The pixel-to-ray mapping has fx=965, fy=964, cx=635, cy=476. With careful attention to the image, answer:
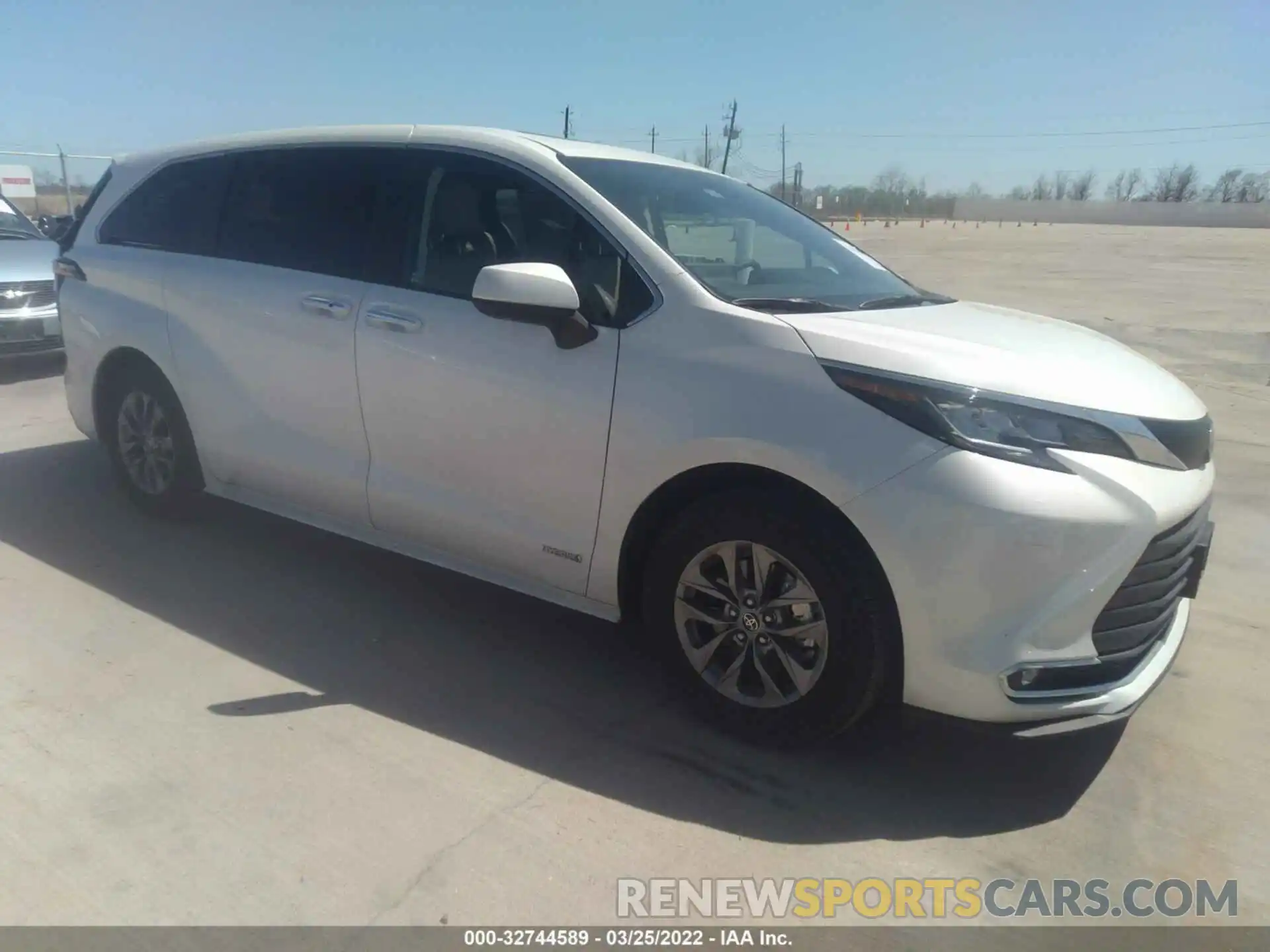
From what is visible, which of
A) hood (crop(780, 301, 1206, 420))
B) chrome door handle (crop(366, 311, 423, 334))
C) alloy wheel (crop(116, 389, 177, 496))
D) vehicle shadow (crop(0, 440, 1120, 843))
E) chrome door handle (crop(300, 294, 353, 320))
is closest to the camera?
hood (crop(780, 301, 1206, 420))

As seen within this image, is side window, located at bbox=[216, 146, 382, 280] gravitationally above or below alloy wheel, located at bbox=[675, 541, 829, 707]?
above

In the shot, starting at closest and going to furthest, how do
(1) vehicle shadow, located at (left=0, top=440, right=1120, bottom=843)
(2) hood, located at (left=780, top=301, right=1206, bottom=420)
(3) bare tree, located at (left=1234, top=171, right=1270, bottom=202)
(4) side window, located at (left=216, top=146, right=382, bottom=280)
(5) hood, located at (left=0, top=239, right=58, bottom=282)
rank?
(2) hood, located at (left=780, top=301, right=1206, bottom=420)
(1) vehicle shadow, located at (left=0, top=440, right=1120, bottom=843)
(4) side window, located at (left=216, top=146, right=382, bottom=280)
(5) hood, located at (left=0, top=239, right=58, bottom=282)
(3) bare tree, located at (left=1234, top=171, right=1270, bottom=202)

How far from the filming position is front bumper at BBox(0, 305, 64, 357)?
8.65 metres

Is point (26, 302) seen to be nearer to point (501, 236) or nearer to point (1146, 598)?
point (501, 236)

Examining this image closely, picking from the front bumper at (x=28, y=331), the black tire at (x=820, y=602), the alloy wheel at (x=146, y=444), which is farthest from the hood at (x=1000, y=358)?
the front bumper at (x=28, y=331)

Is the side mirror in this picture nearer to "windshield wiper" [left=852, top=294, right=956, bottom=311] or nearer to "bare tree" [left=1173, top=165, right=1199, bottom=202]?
"windshield wiper" [left=852, top=294, right=956, bottom=311]

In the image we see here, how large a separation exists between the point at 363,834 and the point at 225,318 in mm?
2515

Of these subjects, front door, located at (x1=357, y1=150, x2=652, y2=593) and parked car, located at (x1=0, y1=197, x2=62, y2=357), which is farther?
parked car, located at (x1=0, y1=197, x2=62, y2=357)

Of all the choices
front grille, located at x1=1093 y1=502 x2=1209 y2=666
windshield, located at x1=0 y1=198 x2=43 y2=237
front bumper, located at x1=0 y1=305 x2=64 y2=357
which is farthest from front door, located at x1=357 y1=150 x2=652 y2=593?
windshield, located at x1=0 y1=198 x2=43 y2=237

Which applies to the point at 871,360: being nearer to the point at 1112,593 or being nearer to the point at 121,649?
the point at 1112,593

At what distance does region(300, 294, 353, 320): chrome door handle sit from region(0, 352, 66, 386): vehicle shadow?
244 inches

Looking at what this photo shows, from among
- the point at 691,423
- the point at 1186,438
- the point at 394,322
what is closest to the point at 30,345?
the point at 394,322

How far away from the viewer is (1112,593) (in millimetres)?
2535

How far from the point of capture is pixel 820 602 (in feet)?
8.99
